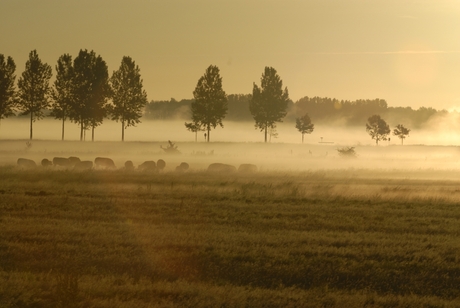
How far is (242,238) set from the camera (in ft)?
49.5

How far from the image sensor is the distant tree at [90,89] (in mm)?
76625

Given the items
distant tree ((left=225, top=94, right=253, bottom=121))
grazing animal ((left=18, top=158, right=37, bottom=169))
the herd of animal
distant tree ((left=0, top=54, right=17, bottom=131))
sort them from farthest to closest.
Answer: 1. distant tree ((left=225, top=94, right=253, bottom=121))
2. distant tree ((left=0, top=54, right=17, bottom=131))
3. the herd of animal
4. grazing animal ((left=18, top=158, right=37, bottom=169))

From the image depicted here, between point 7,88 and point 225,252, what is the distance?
66.1 metres

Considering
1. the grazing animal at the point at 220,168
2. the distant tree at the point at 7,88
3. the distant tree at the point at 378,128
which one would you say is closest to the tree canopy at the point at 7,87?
the distant tree at the point at 7,88

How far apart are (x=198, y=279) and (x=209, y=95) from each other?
73.2 metres

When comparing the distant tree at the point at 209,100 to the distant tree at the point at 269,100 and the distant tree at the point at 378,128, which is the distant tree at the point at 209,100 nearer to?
the distant tree at the point at 269,100

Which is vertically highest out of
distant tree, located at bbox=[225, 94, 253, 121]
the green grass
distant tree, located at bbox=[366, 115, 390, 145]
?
distant tree, located at bbox=[225, 94, 253, 121]

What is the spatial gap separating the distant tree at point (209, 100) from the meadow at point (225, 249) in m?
60.3

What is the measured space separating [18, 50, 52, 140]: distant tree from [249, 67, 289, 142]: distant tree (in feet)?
97.2

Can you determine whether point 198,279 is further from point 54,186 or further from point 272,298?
point 54,186

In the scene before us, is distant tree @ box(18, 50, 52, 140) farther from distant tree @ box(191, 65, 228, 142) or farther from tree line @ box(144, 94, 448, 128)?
tree line @ box(144, 94, 448, 128)

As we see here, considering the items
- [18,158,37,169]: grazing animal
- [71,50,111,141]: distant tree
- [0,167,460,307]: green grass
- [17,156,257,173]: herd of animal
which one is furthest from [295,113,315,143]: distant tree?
[0,167,460,307]: green grass

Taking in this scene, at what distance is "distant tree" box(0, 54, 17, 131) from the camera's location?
7331 cm

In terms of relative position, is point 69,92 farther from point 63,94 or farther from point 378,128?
point 378,128
